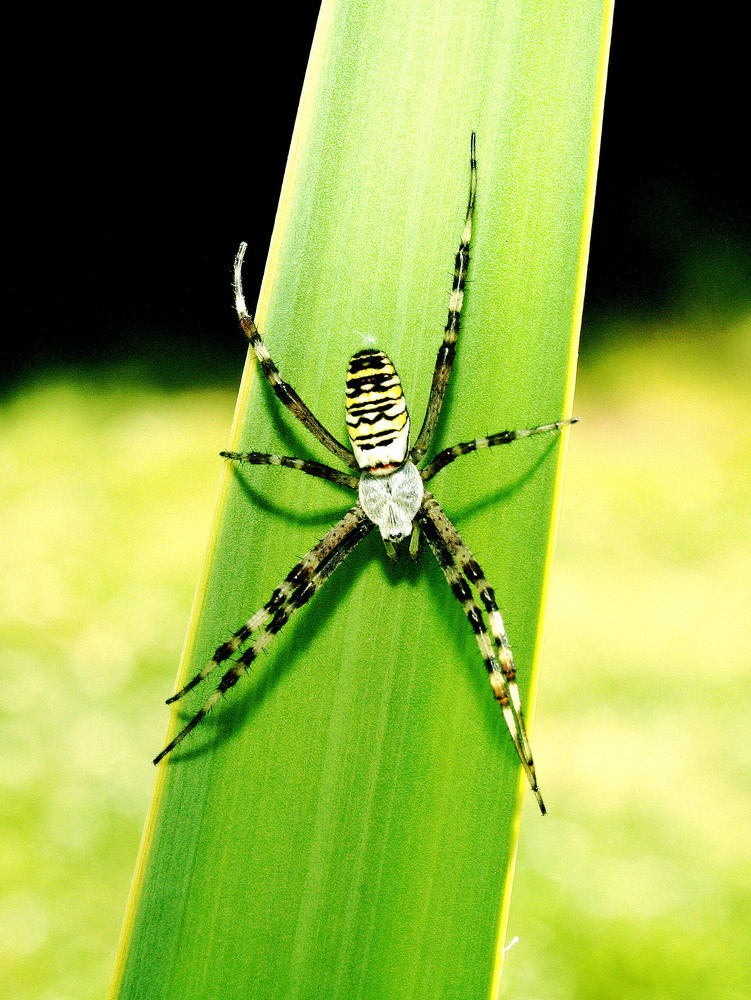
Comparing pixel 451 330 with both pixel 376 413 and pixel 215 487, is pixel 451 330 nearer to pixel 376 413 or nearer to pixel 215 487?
pixel 376 413

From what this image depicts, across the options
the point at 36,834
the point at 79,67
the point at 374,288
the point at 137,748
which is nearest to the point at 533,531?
the point at 374,288

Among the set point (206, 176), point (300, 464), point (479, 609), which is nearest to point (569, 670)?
point (479, 609)

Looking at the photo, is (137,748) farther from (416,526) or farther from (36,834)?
(416,526)

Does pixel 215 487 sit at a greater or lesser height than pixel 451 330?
greater

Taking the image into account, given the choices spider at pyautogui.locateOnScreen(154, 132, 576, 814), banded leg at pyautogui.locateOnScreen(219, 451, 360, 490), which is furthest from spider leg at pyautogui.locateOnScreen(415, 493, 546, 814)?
banded leg at pyautogui.locateOnScreen(219, 451, 360, 490)

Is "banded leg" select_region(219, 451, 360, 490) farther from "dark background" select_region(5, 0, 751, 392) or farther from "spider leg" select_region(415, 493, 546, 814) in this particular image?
"dark background" select_region(5, 0, 751, 392)

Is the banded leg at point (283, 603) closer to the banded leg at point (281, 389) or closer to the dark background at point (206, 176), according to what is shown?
the banded leg at point (281, 389)
